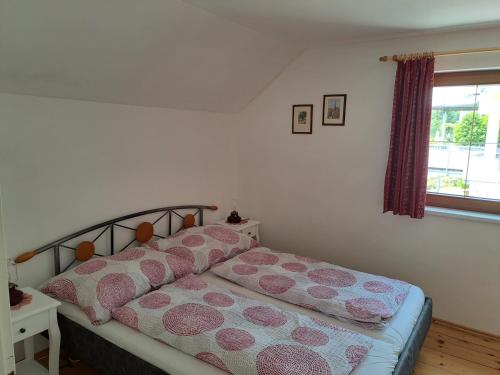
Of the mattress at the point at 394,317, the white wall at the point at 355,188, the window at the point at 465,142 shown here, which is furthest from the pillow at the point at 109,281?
the window at the point at 465,142

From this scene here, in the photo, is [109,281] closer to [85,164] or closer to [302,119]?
[85,164]

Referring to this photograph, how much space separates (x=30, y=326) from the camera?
6.54 ft

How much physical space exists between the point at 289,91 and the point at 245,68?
57cm

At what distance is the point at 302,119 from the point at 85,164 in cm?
203

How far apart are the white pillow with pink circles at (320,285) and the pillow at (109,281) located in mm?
500

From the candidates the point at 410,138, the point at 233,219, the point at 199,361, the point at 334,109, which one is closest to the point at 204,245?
the point at 233,219

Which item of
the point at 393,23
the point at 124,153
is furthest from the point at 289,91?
the point at 124,153

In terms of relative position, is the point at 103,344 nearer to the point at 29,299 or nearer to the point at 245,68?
the point at 29,299

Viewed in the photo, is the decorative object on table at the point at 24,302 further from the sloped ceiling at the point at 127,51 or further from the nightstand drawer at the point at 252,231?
the nightstand drawer at the point at 252,231

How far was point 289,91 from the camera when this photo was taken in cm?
365

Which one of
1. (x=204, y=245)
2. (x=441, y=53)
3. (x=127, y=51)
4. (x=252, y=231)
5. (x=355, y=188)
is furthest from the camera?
(x=252, y=231)

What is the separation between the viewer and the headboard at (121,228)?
2.52 m

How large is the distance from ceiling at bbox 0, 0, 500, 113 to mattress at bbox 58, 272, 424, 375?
150 centimetres

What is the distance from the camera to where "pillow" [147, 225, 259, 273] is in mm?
2902
